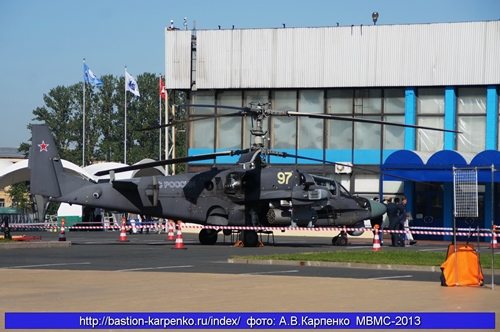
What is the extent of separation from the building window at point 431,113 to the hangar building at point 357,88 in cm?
5

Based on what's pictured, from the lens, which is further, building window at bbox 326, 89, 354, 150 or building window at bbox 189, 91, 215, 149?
building window at bbox 189, 91, 215, 149

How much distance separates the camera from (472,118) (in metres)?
45.2

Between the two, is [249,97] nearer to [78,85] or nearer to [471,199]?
[471,199]

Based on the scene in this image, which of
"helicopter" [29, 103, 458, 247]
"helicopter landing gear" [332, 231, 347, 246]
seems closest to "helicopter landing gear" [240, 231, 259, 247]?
"helicopter" [29, 103, 458, 247]

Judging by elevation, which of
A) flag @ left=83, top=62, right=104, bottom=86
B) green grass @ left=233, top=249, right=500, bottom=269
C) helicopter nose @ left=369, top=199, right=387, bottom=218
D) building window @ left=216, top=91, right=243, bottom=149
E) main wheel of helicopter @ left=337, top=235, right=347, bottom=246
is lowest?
main wheel of helicopter @ left=337, top=235, right=347, bottom=246

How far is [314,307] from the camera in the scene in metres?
11.4

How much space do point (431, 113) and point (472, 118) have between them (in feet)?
7.17

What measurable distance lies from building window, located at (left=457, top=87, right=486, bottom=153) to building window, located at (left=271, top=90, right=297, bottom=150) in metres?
9.20

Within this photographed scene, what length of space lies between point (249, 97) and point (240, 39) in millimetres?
3338

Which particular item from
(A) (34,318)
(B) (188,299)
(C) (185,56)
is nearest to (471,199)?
(B) (188,299)

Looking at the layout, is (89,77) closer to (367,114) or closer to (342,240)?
(367,114)

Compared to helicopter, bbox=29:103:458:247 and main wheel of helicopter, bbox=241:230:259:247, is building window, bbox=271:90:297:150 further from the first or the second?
main wheel of helicopter, bbox=241:230:259:247

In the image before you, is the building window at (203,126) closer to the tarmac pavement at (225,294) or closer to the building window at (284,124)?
the building window at (284,124)

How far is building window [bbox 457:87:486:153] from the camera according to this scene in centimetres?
4491
